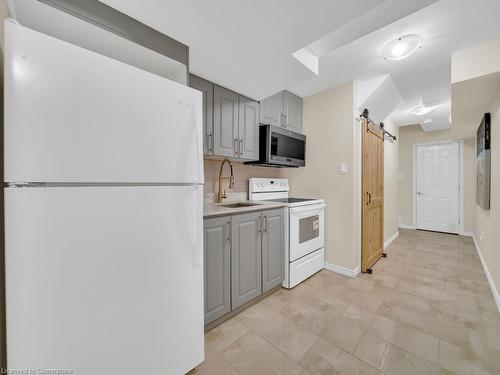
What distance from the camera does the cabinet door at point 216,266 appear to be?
163 cm

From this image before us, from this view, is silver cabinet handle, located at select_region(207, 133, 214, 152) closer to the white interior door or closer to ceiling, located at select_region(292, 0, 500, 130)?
ceiling, located at select_region(292, 0, 500, 130)

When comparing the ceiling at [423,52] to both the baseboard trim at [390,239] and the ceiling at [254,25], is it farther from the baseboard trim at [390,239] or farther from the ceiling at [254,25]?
the baseboard trim at [390,239]

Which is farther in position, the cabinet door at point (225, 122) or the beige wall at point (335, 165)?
the beige wall at point (335, 165)

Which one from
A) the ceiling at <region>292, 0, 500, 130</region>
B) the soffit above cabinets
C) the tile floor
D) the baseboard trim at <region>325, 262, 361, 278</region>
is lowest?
the tile floor

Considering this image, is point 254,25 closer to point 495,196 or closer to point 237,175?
point 237,175

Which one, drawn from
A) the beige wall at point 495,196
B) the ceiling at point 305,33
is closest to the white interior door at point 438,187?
the beige wall at point 495,196

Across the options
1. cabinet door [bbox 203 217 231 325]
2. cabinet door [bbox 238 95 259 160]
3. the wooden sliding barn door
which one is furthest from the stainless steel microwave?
cabinet door [bbox 203 217 231 325]

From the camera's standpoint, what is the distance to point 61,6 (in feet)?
3.29

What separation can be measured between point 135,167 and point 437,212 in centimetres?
641

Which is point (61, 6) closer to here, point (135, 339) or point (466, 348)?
point (135, 339)

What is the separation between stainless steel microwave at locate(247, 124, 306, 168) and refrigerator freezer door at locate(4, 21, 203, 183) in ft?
4.73

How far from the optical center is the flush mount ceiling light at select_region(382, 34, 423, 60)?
175cm

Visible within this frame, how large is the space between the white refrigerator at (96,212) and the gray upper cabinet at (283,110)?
4.97ft

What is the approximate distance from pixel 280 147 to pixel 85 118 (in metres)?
2.09
